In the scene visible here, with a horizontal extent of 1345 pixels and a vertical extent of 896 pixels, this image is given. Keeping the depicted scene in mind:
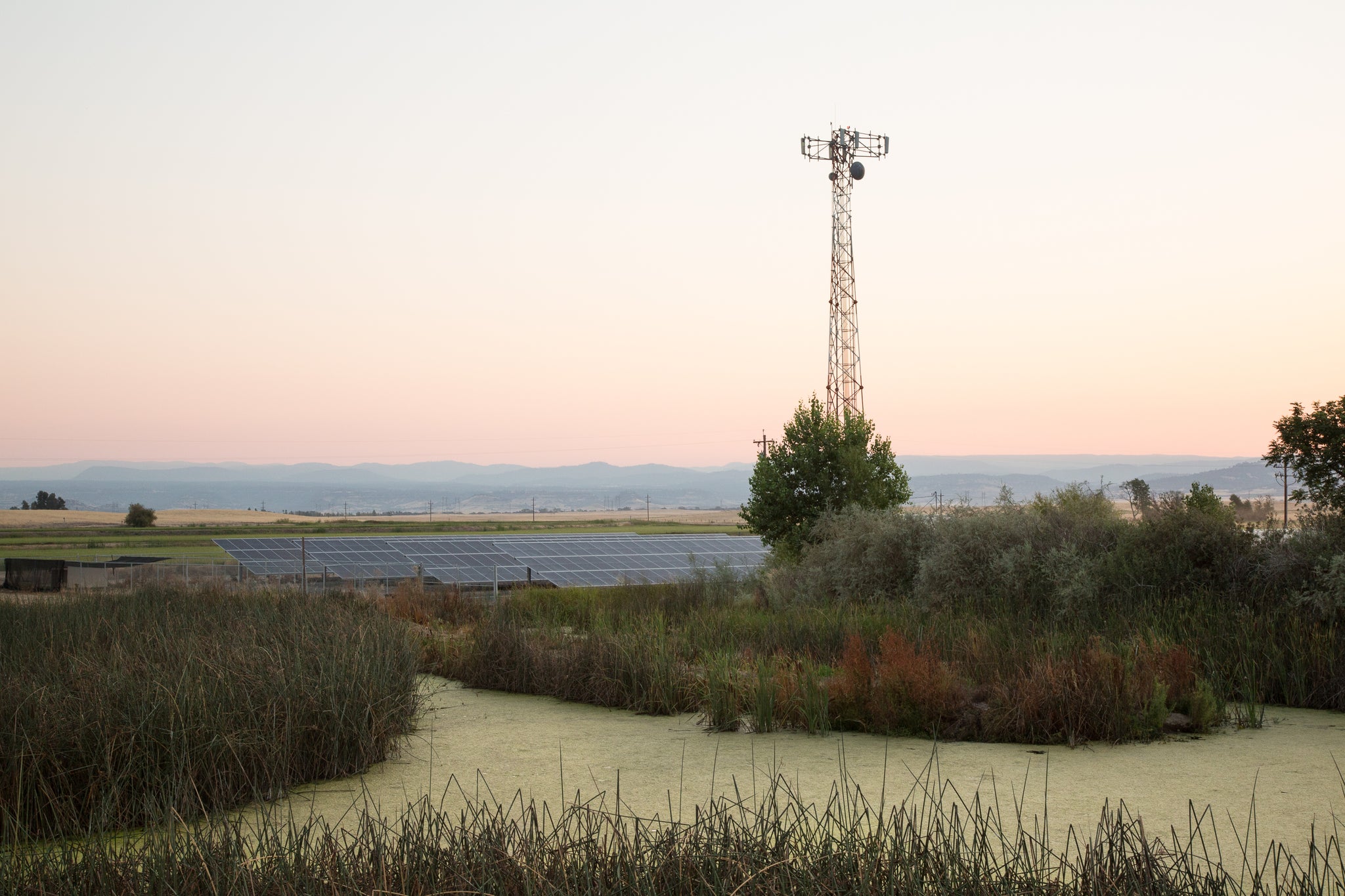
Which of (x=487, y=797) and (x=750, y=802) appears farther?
(x=487, y=797)

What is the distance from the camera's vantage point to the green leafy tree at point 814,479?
23.0 m

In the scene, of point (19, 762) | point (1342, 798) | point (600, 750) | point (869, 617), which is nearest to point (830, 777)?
point (600, 750)

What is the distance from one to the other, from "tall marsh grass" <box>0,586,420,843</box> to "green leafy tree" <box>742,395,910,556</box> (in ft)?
47.6

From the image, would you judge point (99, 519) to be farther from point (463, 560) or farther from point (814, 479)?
point (814, 479)

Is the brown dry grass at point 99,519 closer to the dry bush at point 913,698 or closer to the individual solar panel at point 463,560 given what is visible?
the individual solar panel at point 463,560

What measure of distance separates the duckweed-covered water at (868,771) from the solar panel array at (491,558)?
15.7 meters

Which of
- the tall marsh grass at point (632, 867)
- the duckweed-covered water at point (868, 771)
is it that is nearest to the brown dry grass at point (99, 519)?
the duckweed-covered water at point (868, 771)

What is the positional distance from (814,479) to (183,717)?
1824cm

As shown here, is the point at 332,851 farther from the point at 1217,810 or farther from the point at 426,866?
the point at 1217,810

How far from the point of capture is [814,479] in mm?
23391

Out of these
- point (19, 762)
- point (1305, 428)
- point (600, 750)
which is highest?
point (1305, 428)

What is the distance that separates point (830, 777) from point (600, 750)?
195 centimetres

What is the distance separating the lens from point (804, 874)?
11.9ft

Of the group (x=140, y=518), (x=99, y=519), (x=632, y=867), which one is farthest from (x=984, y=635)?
(x=99, y=519)
